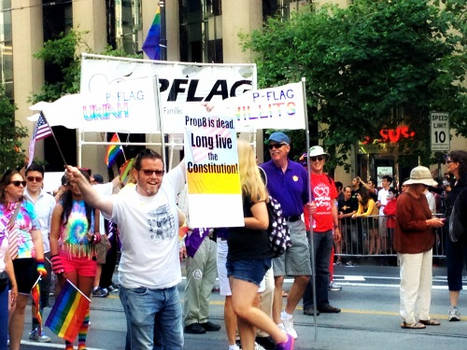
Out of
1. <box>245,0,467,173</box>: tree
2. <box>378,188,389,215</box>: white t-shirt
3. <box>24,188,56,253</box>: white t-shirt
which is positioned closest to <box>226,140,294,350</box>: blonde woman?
<box>24,188,56,253</box>: white t-shirt

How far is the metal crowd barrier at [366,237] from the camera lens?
725 inches

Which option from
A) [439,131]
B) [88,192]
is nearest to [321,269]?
[88,192]

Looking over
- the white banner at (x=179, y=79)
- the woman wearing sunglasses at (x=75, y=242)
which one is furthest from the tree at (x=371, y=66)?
the woman wearing sunglasses at (x=75, y=242)

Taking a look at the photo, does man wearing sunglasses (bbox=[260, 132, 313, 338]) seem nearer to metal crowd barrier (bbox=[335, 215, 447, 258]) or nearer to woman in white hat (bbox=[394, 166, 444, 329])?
woman in white hat (bbox=[394, 166, 444, 329])

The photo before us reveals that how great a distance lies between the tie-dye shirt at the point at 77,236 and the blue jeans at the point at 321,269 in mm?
3381

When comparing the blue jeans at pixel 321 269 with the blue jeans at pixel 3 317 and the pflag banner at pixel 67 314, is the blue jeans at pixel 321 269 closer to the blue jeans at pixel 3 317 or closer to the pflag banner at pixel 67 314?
the pflag banner at pixel 67 314

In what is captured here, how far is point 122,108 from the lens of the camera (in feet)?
36.1

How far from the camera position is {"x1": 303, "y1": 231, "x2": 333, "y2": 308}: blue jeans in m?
11.3

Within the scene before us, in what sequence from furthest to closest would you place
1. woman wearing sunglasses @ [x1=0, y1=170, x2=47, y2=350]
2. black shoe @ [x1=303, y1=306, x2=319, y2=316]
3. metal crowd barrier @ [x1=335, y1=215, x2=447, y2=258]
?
metal crowd barrier @ [x1=335, y1=215, x2=447, y2=258] → black shoe @ [x1=303, y1=306, x2=319, y2=316] → woman wearing sunglasses @ [x1=0, y1=170, x2=47, y2=350]

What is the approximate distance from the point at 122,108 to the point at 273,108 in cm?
208

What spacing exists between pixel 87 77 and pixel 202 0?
1031 inches

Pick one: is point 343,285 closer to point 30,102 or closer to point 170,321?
point 170,321

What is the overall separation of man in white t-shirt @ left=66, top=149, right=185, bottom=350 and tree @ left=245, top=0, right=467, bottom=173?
53.5 feet

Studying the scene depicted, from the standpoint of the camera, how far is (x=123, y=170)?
10.6m
